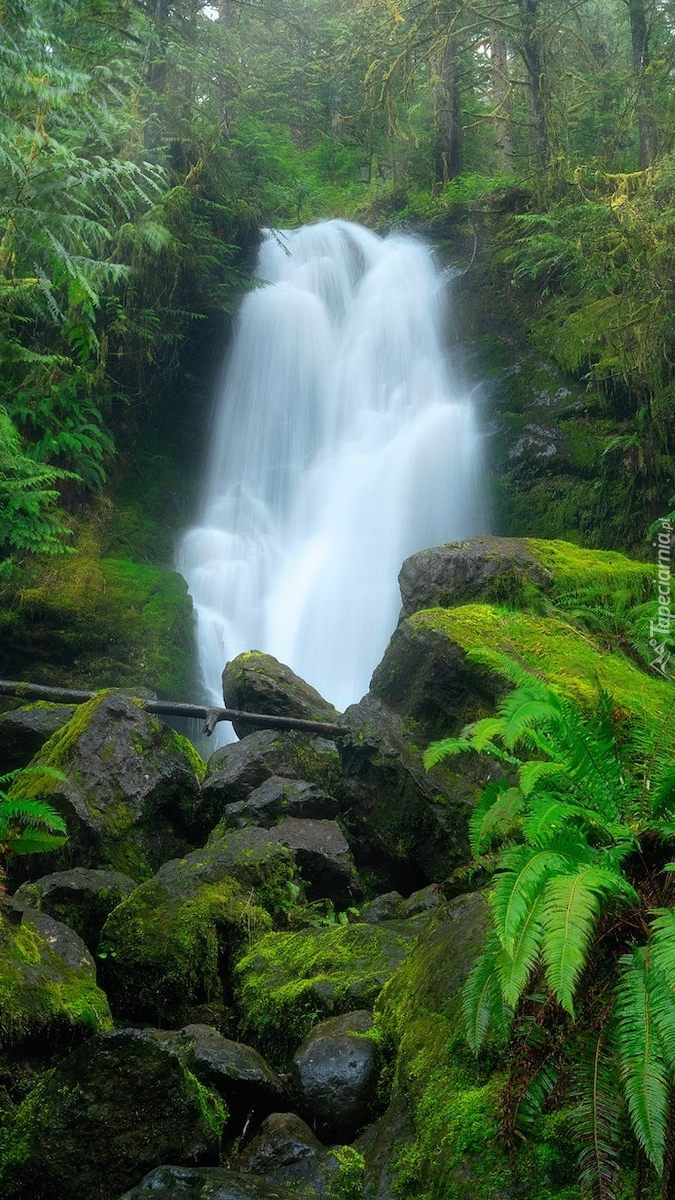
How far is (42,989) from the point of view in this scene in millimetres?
3480

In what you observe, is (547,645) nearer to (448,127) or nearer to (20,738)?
(20,738)

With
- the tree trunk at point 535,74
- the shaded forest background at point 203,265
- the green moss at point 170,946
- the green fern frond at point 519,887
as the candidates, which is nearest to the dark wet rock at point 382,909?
the green moss at point 170,946

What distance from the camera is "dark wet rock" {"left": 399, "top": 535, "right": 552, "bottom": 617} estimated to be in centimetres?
693

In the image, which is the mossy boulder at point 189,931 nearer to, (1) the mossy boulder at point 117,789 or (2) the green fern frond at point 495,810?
(1) the mossy boulder at point 117,789

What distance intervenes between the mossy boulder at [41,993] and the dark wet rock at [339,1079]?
3.02 feet

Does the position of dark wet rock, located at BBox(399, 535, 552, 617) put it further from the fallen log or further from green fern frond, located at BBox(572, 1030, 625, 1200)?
green fern frond, located at BBox(572, 1030, 625, 1200)

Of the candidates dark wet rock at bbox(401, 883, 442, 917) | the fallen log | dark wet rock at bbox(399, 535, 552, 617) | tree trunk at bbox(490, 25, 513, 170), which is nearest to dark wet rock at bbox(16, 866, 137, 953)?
dark wet rock at bbox(401, 883, 442, 917)

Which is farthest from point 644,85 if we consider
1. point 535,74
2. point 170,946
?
point 170,946

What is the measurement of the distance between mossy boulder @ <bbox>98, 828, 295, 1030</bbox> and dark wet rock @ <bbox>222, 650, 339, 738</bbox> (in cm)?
311

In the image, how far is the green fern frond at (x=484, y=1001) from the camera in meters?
2.39

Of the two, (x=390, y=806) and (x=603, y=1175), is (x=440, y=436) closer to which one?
(x=390, y=806)

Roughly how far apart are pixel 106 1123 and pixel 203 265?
14.2 m

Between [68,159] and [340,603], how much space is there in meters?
6.58

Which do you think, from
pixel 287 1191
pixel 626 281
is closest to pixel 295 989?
pixel 287 1191
